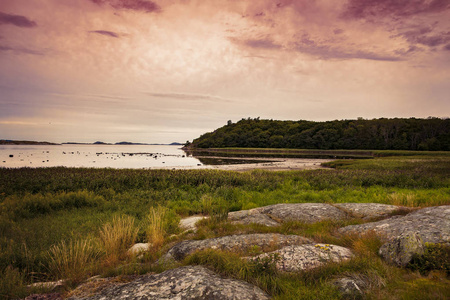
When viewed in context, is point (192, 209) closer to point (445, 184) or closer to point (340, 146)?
point (445, 184)

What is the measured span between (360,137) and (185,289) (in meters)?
147

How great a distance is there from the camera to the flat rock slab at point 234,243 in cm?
644

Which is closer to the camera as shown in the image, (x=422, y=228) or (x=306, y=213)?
(x=422, y=228)

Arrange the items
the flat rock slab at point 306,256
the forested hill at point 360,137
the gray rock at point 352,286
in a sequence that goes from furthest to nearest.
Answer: the forested hill at point 360,137, the flat rock slab at point 306,256, the gray rock at point 352,286

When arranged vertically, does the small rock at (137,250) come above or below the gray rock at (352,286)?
below

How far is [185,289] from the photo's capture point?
4.12 metres

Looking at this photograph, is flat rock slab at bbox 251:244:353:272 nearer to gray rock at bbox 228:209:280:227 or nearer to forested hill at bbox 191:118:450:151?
gray rock at bbox 228:209:280:227

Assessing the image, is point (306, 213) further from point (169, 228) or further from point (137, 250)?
point (137, 250)

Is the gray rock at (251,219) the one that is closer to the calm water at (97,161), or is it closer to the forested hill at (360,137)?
the calm water at (97,161)

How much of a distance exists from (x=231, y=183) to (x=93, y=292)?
54.2 feet

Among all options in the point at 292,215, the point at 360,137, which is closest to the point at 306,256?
the point at 292,215

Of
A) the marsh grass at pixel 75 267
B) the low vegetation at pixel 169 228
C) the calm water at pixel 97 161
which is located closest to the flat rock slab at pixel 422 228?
the low vegetation at pixel 169 228

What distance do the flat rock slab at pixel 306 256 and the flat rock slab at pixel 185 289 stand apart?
38.6 inches

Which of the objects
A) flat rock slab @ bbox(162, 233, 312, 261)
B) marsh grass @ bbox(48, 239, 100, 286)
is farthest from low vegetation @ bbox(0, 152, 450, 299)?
flat rock slab @ bbox(162, 233, 312, 261)
